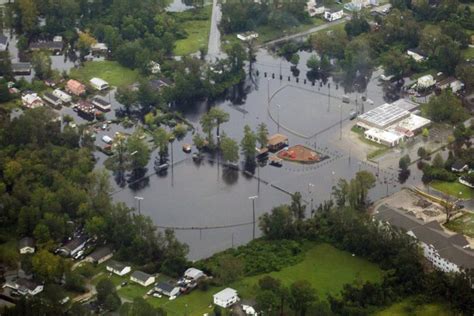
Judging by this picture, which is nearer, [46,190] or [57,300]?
[57,300]

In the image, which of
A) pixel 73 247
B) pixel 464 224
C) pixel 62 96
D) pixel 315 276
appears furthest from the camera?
pixel 62 96

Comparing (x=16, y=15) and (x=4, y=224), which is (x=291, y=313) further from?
(x=16, y=15)

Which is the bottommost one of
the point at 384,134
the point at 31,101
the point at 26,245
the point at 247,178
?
the point at 247,178

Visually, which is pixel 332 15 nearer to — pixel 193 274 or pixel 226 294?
pixel 193 274

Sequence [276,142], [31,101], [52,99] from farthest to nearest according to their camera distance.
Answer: [52,99] → [31,101] → [276,142]

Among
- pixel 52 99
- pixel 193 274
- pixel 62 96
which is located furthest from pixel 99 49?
pixel 193 274

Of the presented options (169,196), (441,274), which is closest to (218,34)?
(169,196)

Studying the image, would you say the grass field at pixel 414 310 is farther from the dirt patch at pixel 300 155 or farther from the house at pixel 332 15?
the house at pixel 332 15
